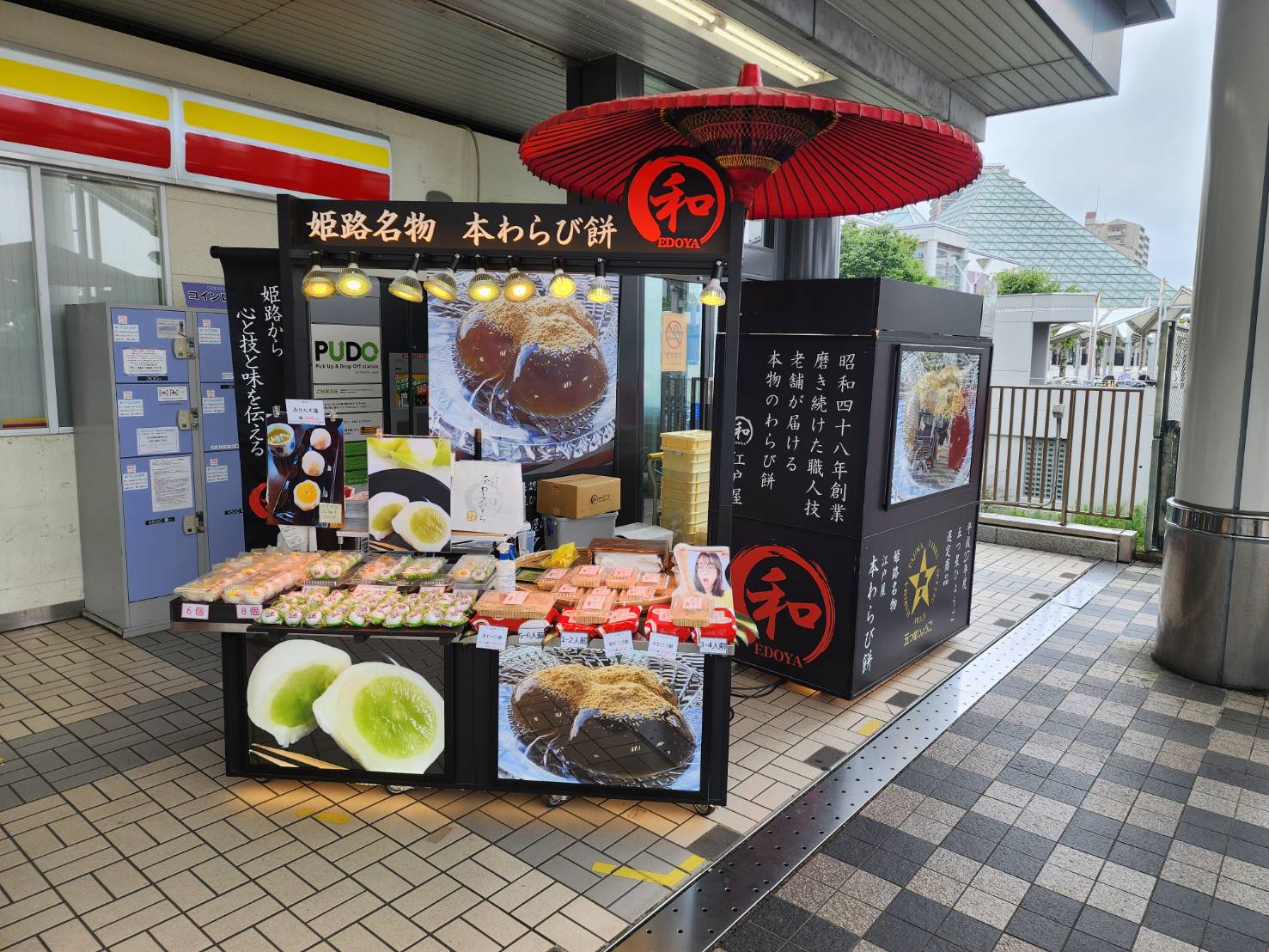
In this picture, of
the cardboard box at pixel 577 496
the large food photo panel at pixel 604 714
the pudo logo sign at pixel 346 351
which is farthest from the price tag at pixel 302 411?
the cardboard box at pixel 577 496

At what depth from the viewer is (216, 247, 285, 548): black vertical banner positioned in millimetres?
5152

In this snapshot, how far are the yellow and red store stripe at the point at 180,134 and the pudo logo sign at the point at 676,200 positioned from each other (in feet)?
15.1

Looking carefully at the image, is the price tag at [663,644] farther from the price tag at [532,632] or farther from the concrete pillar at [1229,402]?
the concrete pillar at [1229,402]

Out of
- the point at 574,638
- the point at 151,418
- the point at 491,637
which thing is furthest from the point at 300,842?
the point at 151,418

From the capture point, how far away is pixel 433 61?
6.70 m

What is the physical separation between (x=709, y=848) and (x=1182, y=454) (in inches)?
180

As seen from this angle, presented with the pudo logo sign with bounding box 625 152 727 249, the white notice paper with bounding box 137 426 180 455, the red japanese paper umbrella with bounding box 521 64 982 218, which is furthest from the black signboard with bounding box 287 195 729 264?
the white notice paper with bounding box 137 426 180 455

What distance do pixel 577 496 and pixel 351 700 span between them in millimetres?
3212

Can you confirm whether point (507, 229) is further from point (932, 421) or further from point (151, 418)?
point (151, 418)

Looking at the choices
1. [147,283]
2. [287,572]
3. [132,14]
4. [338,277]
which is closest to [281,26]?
[132,14]

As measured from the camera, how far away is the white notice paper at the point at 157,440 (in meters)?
5.91

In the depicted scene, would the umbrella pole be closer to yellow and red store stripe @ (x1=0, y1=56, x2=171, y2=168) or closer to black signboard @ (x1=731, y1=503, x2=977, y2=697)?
black signboard @ (x1=731, y1=503, x2=977, y2=697)

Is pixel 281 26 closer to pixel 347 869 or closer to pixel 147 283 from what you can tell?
pixel 147 283

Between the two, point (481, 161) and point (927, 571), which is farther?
point (481, 161)
